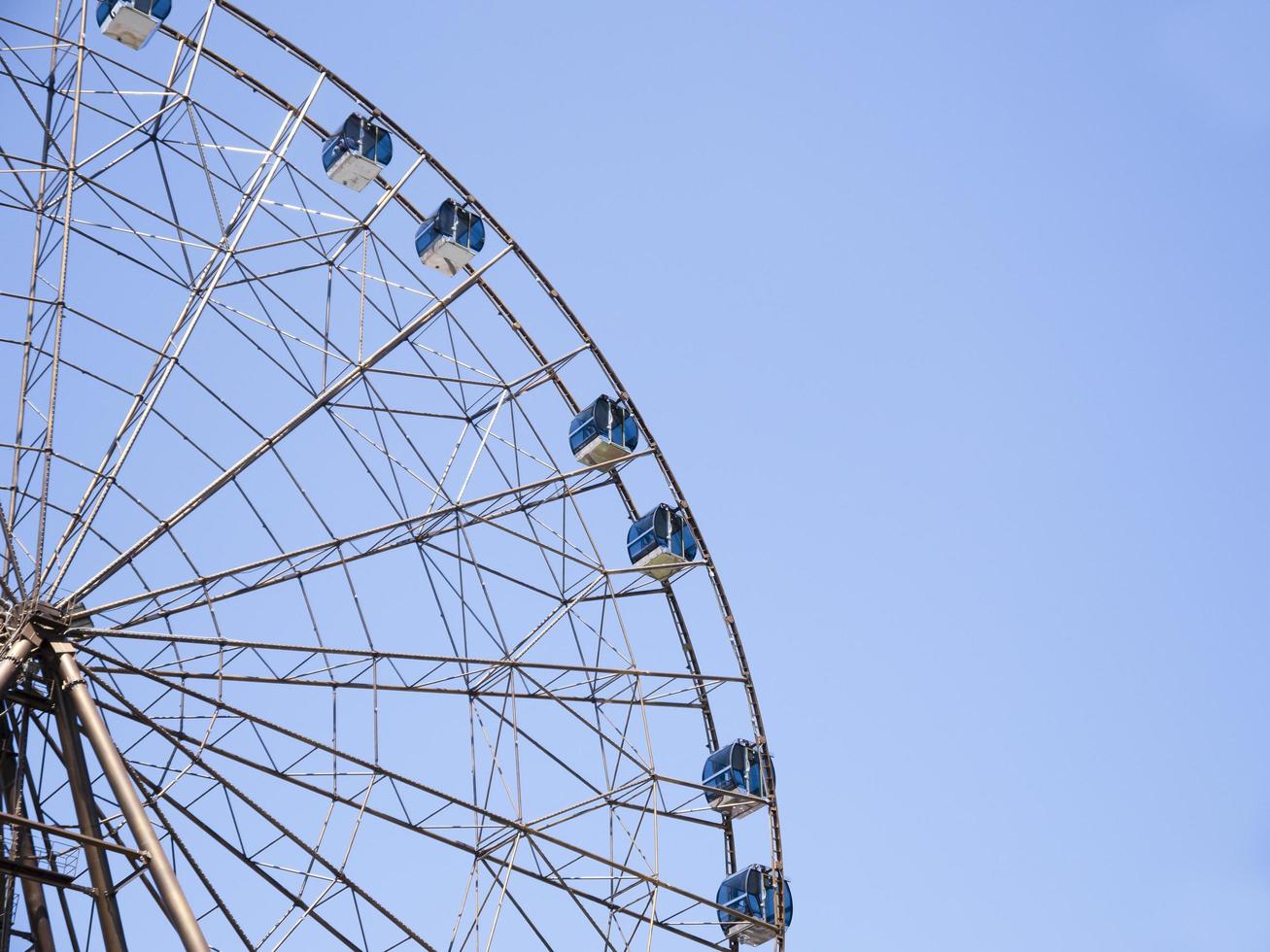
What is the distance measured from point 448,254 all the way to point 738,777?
10625 millimetres

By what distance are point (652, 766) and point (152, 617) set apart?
33.2ft

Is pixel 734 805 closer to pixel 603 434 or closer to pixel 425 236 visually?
pixel 603 434

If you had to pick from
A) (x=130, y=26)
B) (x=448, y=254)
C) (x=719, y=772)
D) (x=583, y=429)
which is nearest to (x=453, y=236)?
(x=448, y=254)

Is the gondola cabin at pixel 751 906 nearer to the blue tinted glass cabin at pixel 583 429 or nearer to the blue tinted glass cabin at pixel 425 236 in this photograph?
the blue tinted glass cabin at pixel 583 429

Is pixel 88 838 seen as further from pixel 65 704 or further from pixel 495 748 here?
pixel 495 748

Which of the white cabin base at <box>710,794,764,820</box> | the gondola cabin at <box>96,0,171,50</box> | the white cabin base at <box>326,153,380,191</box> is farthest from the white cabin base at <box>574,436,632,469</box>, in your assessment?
the gondola cabin at <box>96,0,171,50</box>

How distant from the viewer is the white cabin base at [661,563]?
3834 cm

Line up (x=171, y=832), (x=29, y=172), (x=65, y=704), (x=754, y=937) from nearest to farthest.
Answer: (x=65, y=704) < (x=171, y=832) < (x=29, y=172) < (x=754, y=937)

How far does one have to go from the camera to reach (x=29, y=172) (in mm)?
34344

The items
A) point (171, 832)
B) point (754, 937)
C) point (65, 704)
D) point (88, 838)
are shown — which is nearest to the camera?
point (88, 838)

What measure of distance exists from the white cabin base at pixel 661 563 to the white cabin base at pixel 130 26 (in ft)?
41.5

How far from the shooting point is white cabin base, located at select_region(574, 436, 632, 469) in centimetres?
3806

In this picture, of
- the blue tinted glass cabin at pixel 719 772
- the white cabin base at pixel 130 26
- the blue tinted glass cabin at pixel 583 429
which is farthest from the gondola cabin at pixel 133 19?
the blue tinted glass cabin at pixel 719 772

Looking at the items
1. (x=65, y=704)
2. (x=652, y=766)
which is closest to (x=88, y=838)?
(x=65, y=704)
